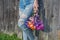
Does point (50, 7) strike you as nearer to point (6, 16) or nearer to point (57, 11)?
point (57, 11)

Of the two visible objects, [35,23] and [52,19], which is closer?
[35,23]

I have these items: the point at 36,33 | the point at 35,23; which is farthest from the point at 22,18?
the point at 36,33

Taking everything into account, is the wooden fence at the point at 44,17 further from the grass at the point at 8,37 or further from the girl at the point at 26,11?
the girl at the point at 26,11

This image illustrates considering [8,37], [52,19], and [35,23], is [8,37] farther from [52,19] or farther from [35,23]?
[35,23]

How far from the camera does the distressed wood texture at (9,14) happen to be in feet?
27.2

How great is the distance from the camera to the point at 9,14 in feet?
27.3

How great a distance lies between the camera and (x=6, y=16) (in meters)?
8.38

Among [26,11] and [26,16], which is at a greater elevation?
[26,11]

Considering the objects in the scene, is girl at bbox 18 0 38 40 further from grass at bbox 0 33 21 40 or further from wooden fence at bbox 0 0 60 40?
grass at bbox 0 33 21 40

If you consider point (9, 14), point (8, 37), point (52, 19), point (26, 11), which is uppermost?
point (26, 11)

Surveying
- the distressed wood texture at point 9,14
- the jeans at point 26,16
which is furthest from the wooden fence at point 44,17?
the jeans at point 26,16

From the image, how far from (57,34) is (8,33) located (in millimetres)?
1120

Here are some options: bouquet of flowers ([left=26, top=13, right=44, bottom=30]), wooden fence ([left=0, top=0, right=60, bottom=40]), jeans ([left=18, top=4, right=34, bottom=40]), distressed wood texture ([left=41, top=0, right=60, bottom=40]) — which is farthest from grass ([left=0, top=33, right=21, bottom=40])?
bouquet of flowers ([left=26, top=13, right=44, bottom=30])

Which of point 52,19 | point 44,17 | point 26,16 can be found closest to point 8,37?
point 44,17
